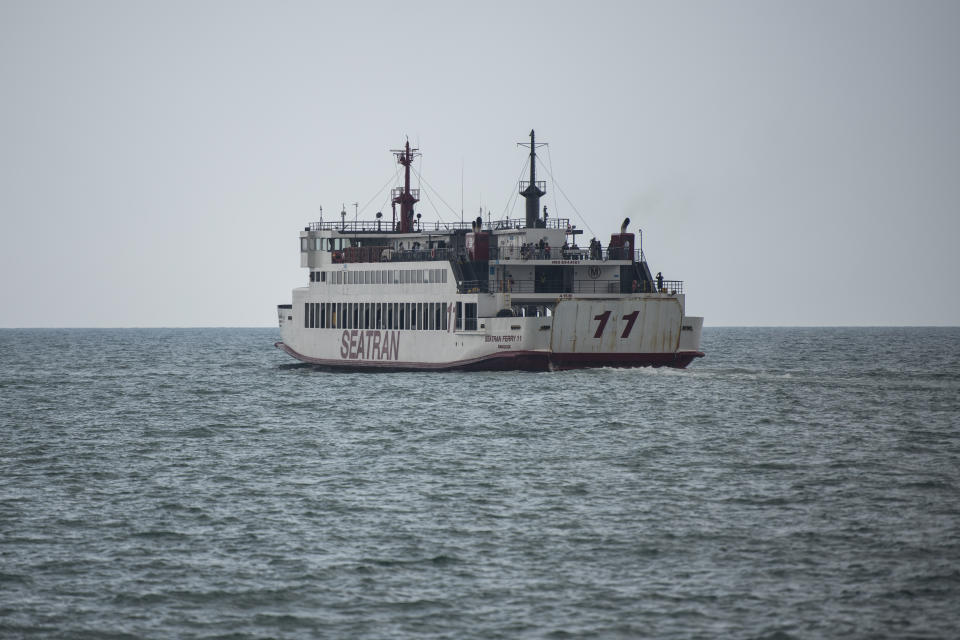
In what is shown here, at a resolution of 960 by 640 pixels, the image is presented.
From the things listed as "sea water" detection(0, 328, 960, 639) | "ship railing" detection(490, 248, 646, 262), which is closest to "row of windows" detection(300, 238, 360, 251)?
"ship railing" detection(490, 248, 646, 262)

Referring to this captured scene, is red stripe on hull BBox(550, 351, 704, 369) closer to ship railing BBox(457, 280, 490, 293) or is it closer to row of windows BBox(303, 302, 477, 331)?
row of windows BBox(303, 302, 477, 331)

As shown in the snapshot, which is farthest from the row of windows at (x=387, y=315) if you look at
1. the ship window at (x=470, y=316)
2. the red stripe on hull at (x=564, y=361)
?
the red stripe on hull at (x=564, y=361)

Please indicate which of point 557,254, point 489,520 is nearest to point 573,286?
point 557,254

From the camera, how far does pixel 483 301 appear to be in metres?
66.4

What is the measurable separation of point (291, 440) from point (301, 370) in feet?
134

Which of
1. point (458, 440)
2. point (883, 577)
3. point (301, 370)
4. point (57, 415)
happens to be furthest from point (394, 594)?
point (301, 370)

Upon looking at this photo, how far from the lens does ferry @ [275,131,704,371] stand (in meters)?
63.9

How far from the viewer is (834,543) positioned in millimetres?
26234

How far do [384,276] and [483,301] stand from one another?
443 inches

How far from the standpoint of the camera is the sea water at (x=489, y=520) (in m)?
21.6

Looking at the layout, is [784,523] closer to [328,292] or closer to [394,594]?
[394,594]

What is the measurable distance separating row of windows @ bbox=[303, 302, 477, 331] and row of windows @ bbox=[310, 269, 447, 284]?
1310mm

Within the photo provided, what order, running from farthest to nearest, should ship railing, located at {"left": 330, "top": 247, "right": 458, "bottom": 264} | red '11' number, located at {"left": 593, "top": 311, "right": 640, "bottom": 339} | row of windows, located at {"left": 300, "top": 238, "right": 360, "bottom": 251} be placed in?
row of windows, located at {"left": 300, "top": 238, "right": 360, "bottom": 251} → ship railing, located at {"left": 330, "top": 247, "right": 458, "bottom": 264} → red '11' number, located at {"left": 593, "top": 311, "right": 640, "bottom": 339}

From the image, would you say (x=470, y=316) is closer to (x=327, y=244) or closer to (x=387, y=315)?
(x=387, y=315)
